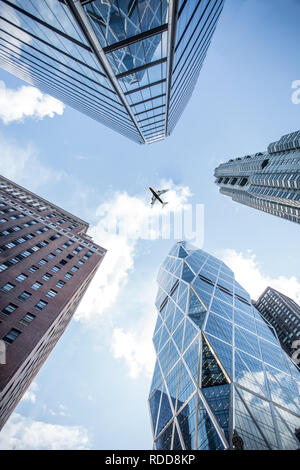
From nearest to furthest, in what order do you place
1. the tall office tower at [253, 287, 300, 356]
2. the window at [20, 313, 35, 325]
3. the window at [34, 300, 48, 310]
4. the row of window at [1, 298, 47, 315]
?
1. the row of window at [1, 298, 47, 315]
2. the window at [20, 313, 35, 325]
3. the window at [34, 300, 48, 310]
4. the tall office tower at [253, 287, 300, 356]

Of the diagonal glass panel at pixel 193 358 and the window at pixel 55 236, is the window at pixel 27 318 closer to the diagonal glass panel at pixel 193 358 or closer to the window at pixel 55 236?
the window at pixel 55 236

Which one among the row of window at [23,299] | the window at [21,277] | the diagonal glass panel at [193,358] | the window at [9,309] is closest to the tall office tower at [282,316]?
the diagonal glass panel at [193,358]

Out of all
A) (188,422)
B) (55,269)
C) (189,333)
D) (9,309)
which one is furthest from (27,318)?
(189,333)

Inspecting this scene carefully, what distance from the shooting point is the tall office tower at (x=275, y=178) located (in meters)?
69.7

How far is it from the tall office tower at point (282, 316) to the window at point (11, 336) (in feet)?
295

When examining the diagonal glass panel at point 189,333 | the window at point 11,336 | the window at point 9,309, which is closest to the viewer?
the window at point 11,336

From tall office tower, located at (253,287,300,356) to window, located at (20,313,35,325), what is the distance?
88618 mm

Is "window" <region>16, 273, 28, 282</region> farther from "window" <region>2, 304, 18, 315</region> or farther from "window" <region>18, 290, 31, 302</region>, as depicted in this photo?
"window" <region>2, 304, 18, 315</region>

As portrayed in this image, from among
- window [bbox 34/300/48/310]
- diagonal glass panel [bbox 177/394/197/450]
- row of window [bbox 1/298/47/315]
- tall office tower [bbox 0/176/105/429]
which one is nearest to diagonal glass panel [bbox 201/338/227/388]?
diagonal glass panel [bbox 177/394/197/450]

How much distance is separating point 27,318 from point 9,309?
2301mm

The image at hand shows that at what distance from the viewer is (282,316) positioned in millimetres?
92375

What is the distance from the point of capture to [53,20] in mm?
14438

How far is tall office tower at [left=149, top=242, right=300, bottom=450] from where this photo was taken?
27.7 metres

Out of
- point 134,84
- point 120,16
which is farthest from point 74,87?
point 120,16
